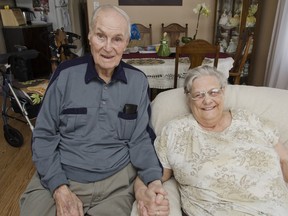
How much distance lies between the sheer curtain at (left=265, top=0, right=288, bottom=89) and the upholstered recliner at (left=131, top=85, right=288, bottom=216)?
5.31 feet

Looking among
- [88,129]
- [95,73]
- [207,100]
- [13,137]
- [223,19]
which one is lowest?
[13,137]

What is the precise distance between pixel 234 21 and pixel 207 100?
2.67 metres

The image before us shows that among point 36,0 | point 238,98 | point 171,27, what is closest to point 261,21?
point 171,27

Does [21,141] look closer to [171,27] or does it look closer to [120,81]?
[120,81]

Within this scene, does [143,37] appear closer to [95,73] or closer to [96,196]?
[95,73]

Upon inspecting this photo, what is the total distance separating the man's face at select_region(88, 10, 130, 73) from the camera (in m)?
1.04

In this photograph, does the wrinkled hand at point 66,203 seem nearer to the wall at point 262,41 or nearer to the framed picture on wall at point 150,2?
the wall at point 262,41

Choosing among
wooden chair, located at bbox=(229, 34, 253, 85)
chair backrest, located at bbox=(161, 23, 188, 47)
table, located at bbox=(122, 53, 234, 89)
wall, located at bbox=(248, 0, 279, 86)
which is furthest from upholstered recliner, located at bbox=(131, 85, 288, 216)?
chair backrest, located at bbox=(161, 23, 188, 47)

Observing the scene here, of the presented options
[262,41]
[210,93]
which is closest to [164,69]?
[210,93]

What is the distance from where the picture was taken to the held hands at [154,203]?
36.9 inches

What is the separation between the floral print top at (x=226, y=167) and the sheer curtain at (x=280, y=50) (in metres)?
1.87

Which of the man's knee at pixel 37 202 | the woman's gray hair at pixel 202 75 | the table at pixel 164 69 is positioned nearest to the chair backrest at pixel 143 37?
the table at pixel 164 69

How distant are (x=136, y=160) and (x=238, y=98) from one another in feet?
2.02

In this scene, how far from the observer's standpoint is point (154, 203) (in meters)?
0.94
